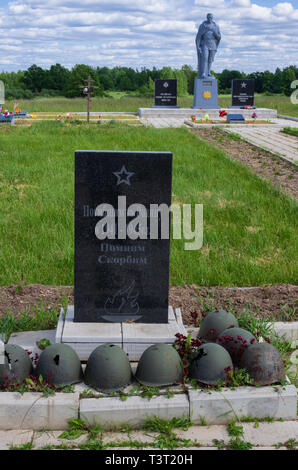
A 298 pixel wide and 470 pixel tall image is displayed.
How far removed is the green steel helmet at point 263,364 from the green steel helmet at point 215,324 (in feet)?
1.60

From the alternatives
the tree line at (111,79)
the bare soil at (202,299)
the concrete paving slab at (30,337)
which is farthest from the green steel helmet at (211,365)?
the tree line at (111,79)

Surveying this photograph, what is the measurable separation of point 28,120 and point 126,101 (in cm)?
1517

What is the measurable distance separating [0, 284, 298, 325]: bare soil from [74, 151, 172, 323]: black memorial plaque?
2.13 ft

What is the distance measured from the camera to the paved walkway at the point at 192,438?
3225mm

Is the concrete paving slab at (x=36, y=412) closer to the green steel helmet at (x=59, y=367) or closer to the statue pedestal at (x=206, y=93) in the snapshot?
the green steel helmet at (x=59, y=367)

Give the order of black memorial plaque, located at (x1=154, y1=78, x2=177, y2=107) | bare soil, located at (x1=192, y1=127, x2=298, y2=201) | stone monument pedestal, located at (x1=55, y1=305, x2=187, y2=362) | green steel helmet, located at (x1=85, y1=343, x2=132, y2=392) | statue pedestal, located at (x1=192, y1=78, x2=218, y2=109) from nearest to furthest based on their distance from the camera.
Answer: green steel helmet, located at (x1=85, y1=343, x2=132, y2=392) < stone monument pedestal, located at (x1=55, y1=305, x2=187, y2=362) < bare soil, located at (x1=192, y1=127, x2=298, y2=201) < statue pedestal, located at (x1=192, y1=78, x2=218, y2=109) < black memorial plaque, located at (x1=154, y1=78, x2=177, y2=107)

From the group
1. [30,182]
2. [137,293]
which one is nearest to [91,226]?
[137,293]

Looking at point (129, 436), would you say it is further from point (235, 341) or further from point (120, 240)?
point (120, 240)

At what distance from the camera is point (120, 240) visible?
4.21 m

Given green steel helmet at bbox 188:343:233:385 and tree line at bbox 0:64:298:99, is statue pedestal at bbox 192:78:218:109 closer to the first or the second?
tree line at bbox 0:64:298:99

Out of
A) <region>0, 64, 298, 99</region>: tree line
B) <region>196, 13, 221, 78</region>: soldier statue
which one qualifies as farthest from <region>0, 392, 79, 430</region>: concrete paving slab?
<region>0, 64, 298, 99</region>: tree line

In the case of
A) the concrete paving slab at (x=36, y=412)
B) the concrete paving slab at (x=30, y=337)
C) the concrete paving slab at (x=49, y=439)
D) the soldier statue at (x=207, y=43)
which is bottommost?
the concrete paving slab at (x=49, y=439)

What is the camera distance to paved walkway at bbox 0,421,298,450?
322 centimetres

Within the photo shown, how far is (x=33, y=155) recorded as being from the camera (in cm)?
1319
